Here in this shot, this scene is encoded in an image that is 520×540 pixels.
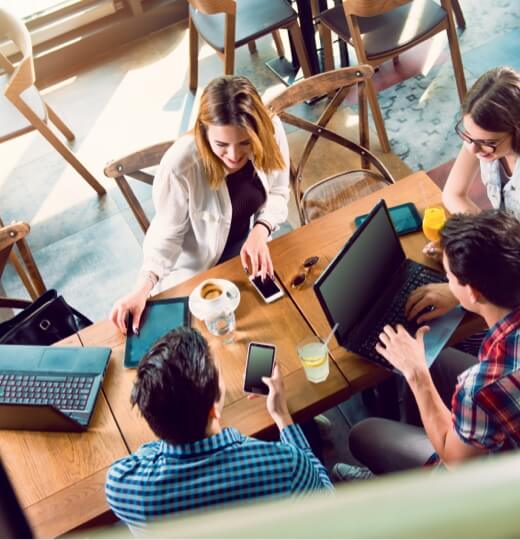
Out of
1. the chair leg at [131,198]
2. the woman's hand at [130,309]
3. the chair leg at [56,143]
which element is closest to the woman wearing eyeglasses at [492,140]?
the woman's hand at [130,309]

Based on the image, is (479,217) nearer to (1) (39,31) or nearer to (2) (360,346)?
(2) (360,346)

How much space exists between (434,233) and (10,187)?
2657 mm

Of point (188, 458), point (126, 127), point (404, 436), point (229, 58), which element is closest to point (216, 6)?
point (229, 58)

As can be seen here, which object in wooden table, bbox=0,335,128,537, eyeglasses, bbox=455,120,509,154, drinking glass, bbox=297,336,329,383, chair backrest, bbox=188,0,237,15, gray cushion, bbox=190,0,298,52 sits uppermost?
chair backrest, bbox=188,0,237,15

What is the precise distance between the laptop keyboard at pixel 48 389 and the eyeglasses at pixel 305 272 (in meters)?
0.64

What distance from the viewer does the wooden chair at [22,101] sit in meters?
2.92

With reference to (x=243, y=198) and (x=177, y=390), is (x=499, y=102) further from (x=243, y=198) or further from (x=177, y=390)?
(x=177, y=390)

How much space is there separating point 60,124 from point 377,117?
74.1 inches

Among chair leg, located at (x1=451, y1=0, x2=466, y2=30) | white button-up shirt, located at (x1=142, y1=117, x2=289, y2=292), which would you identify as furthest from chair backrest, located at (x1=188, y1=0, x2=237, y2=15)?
chair leg, located at (x1=451, y1=0, x2=466, y2=30)

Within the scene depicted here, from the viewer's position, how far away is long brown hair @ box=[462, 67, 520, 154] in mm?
1740

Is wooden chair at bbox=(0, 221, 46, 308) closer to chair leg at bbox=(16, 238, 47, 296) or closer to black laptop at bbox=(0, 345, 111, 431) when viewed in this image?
chair leg at bbox=(16, 238, 47, 296)

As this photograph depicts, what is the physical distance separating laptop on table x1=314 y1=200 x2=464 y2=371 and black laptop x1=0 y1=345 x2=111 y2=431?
2.20 ft

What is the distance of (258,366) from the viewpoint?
1.64 m

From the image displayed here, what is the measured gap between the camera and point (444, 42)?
3.79m
